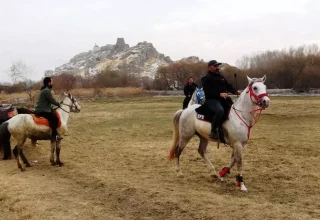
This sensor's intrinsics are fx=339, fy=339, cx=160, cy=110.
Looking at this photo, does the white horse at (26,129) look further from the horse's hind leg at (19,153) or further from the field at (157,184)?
the field at (157,184)

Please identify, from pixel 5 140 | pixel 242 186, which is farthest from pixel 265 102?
pixel 5 140

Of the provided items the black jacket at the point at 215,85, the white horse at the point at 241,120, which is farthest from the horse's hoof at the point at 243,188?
the black jacket at the point at 215,85

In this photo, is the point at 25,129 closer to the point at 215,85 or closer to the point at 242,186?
the point at 215,85

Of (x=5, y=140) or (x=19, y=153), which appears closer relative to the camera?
(x=19, y=153)

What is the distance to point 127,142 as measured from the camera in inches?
550

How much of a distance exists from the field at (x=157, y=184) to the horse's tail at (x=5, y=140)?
1.51 ft

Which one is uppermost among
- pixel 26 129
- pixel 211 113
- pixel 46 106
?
pixel 46 106

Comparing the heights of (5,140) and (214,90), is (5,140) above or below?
below

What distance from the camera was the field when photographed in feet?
20.5

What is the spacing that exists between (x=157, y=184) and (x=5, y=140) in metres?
5.95

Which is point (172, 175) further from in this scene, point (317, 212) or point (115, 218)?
point (317, 212)

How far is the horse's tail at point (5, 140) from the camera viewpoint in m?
10.6

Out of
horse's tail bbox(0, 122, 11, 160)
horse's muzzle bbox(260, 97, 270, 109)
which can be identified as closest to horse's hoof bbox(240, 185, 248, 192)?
horse's muzzle bbox(260, 97, 270, 109)

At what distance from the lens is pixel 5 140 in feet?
36.4
